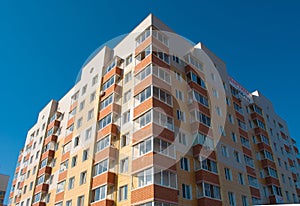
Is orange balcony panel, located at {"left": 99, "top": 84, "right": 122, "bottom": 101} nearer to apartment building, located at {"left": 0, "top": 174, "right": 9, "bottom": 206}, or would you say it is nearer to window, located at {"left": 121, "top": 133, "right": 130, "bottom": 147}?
window, located at {"left": 121, "top": 133, "right": 130, "bottom": 147}

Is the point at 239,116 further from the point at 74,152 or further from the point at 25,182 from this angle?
the point at 25,182

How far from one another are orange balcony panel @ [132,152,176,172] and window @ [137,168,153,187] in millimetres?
448

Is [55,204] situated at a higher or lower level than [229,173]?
lower

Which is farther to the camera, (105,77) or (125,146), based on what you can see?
(105,77)

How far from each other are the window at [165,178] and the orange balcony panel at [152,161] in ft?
1.62

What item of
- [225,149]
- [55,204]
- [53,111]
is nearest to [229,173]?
[225,149]

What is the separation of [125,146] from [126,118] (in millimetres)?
3327

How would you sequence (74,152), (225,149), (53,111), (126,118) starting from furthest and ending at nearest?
(53,111), (74,152), (225,149), (126,118)

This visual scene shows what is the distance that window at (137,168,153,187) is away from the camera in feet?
72.7

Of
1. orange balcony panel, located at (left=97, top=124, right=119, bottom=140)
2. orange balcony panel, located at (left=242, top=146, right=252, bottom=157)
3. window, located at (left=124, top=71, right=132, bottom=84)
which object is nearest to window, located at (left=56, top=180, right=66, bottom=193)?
orange balcony panel, located at (left=97, top=124, right=119, bottom=140)

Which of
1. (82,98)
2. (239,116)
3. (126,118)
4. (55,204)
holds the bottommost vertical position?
(55,204)

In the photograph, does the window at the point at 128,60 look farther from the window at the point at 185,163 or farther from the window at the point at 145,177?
the window at the point at 145,177

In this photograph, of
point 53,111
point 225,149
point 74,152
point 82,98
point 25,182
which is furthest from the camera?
point 53,111

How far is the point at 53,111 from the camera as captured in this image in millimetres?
51219
